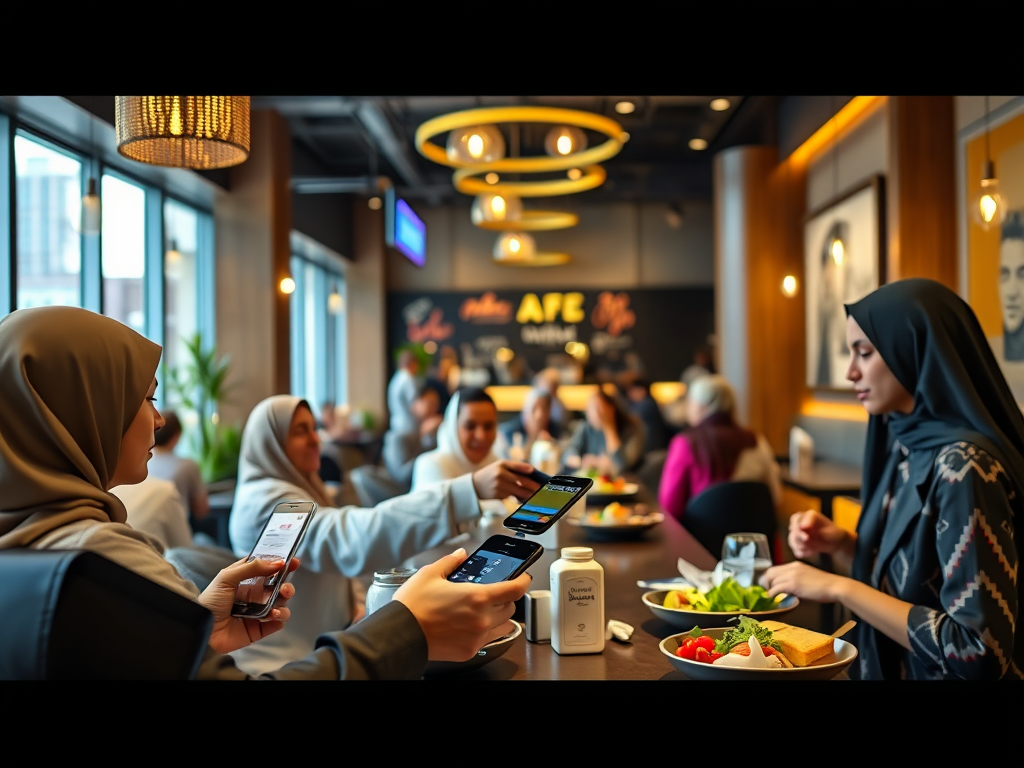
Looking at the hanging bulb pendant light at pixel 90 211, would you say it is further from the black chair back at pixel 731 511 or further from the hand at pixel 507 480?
the hand at pixel 507 480

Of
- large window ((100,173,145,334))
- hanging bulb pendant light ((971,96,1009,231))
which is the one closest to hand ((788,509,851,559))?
hanging bulb pendant light ((971,96,1009,231))

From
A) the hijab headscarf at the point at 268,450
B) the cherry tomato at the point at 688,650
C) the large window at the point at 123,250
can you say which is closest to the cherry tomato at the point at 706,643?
the cherry tomato at the point at 688,650

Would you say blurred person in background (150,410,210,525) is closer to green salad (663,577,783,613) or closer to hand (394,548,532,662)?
green salad (663,577,783,613)

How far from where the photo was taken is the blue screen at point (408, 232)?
26.2ft

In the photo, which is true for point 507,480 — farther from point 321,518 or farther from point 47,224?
point 47,224

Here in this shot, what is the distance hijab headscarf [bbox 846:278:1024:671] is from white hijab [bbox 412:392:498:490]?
212 centimetres

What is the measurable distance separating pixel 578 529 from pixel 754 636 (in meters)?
2.09

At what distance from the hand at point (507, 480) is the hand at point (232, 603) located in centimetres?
73

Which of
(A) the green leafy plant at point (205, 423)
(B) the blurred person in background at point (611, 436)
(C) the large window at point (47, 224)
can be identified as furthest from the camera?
(A) the green leafy plant at point (205, 423)

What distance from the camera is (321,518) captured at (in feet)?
8.76

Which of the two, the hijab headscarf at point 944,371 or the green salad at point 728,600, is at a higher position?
the hijab headscarf at point 944,371

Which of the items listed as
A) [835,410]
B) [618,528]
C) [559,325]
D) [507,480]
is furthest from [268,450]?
[559,325]

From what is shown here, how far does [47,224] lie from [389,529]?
463 centimetres

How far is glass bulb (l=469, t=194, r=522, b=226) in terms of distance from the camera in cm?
730
